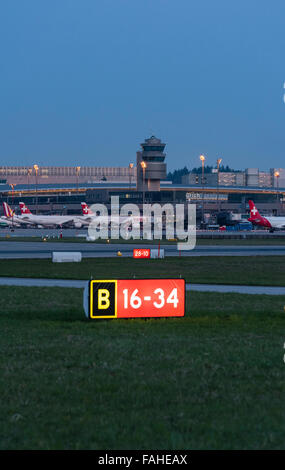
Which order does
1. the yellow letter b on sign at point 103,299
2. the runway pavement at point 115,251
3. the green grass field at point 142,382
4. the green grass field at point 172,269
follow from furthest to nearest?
the runway pavement at point 115,251 → the green grass field at point 172,269 → the yellow letter b on sign at point 103,299 → the green grass field at point 142,382

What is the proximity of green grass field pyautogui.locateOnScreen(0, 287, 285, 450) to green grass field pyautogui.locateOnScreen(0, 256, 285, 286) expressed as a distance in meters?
14.5

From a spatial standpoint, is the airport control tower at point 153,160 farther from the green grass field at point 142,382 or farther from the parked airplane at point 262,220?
the green grass field at point 142,382

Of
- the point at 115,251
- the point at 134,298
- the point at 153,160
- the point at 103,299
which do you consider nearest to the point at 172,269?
the point at 115,251

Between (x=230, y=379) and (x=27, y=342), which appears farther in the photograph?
(x=27, y=342)

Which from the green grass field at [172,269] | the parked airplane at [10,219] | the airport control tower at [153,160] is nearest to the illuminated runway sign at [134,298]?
the green grass field at [172,269]

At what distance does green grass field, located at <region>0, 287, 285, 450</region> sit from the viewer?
8078mm

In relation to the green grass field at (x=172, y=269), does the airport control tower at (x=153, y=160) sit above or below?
above

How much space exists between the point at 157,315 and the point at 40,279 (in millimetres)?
15590

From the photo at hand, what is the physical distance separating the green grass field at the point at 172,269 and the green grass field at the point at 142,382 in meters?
14.5

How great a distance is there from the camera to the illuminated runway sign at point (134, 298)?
16.7 meters

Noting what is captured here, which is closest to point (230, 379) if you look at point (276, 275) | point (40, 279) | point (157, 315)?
point (157, 315)

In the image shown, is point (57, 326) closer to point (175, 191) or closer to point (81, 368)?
point (81, 368)

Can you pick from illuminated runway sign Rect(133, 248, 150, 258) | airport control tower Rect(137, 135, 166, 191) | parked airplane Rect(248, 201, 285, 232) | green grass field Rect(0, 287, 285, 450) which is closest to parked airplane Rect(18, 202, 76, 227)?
parked airplane Rect(248, 201, 285, 232)

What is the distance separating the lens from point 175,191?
641 ft
